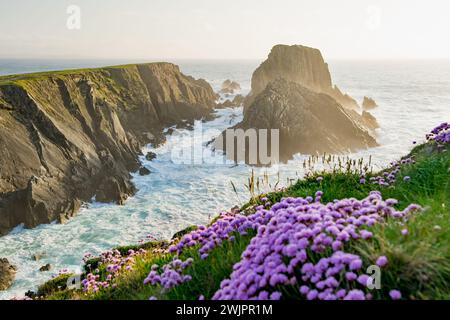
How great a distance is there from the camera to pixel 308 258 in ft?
15.0

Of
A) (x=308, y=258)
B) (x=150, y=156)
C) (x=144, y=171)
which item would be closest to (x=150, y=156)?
(x=150, y=156)

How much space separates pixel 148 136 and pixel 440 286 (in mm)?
47581

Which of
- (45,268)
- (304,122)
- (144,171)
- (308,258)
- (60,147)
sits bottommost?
(45,268)

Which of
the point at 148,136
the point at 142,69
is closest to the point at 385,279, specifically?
the point at 148,136

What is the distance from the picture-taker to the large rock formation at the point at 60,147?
89.2 ft

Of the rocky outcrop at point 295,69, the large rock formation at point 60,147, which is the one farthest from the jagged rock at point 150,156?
the rocky outcrop at point 295,69

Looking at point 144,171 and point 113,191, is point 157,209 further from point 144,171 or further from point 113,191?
point 144,171

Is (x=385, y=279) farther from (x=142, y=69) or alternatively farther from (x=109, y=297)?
(x=142, y=69)

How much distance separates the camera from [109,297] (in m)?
6.52

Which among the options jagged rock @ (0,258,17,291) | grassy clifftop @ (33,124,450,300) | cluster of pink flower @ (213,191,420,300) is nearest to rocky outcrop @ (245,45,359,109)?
jagged rock @ (0,258,17,291)

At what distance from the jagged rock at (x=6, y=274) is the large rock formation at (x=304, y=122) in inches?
1097

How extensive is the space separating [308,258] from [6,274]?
20.0m

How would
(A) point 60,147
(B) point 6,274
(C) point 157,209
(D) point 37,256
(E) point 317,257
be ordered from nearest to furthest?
(E) point 317,257, (B) point 6,274, (D) point 37,256, (C) point 157,209, (A) point 60,147
